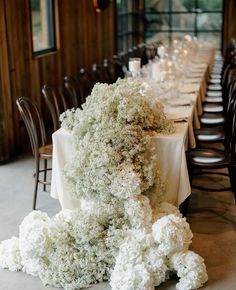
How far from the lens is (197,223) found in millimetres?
3670

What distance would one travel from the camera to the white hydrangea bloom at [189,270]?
2.79 m

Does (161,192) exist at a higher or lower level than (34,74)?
lower

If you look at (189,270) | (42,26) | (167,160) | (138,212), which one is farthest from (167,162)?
(42,26)

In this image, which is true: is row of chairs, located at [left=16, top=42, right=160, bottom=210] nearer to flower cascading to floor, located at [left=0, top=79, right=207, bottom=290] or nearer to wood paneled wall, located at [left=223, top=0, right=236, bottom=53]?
flower cascading to floor, located at [left=0, top=79, right=207, bottom=290]

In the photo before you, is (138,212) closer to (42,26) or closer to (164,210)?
(164,210)

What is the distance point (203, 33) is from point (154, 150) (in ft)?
29.3

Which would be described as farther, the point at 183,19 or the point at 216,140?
the point at 183,19

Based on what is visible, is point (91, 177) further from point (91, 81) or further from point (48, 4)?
point (48, 4)

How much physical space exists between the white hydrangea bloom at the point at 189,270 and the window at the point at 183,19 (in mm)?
9279

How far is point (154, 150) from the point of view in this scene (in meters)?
3.16

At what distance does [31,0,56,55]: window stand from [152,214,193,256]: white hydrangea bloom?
12.6 feet

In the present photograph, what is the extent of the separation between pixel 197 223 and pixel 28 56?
3126mm

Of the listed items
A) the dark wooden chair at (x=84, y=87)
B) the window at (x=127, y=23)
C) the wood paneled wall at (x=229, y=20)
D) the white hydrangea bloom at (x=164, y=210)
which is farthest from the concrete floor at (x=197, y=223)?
the wood paneled wall at (x=229, y=20)

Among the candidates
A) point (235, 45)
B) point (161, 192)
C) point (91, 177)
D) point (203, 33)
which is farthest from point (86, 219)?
point (203, 33)
